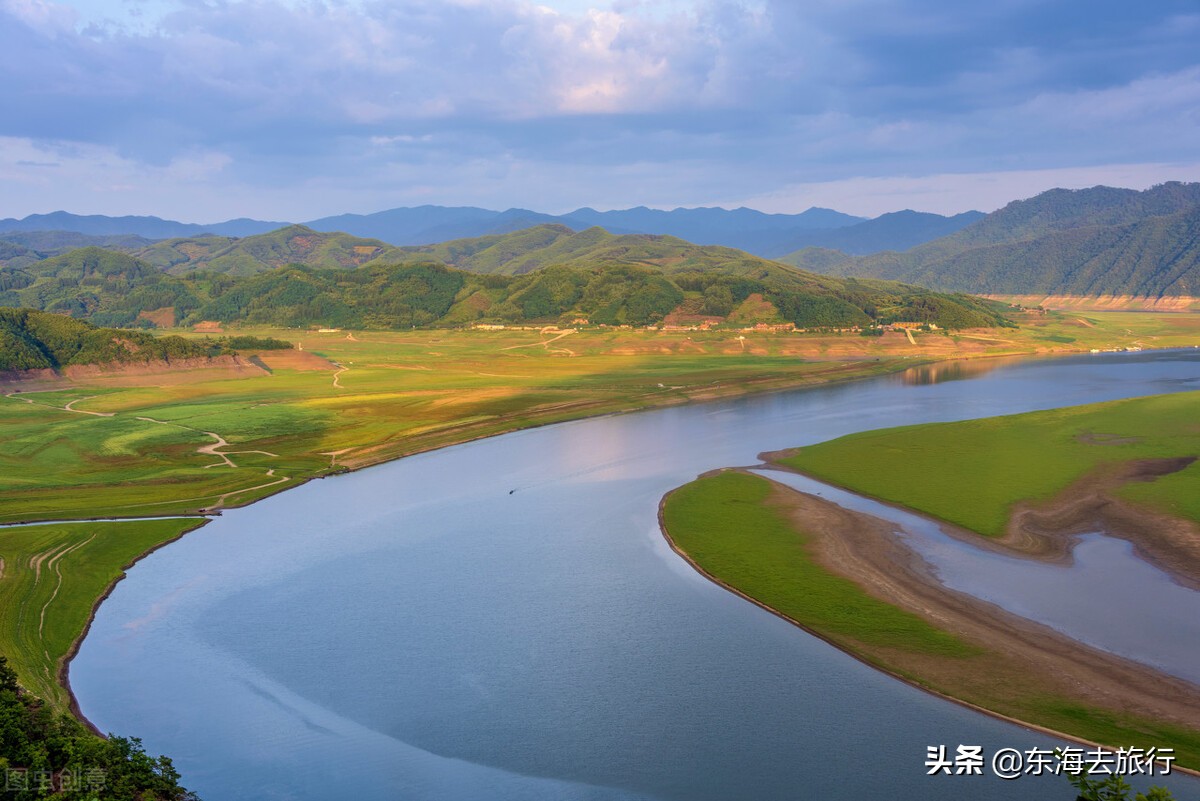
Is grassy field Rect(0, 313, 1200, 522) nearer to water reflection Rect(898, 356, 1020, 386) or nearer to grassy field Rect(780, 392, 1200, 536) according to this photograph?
water reflection Rect(898, 356, 1020, 386)

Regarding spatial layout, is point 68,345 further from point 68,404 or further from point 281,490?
point 281,490

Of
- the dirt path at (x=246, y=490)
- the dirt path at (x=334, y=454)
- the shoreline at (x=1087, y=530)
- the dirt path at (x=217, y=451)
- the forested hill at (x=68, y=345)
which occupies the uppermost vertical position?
the forested hill at (x=68, y=345)

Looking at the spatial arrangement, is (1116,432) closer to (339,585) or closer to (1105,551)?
(1105,551)

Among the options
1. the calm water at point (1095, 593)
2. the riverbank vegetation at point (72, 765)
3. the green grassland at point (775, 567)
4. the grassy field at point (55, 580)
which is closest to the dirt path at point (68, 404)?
the grassy field at point (55, 580)

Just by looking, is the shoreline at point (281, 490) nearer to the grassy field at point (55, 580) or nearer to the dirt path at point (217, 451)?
the grassy field at point (55, 580)

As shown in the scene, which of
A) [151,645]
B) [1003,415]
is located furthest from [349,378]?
[151,645]
